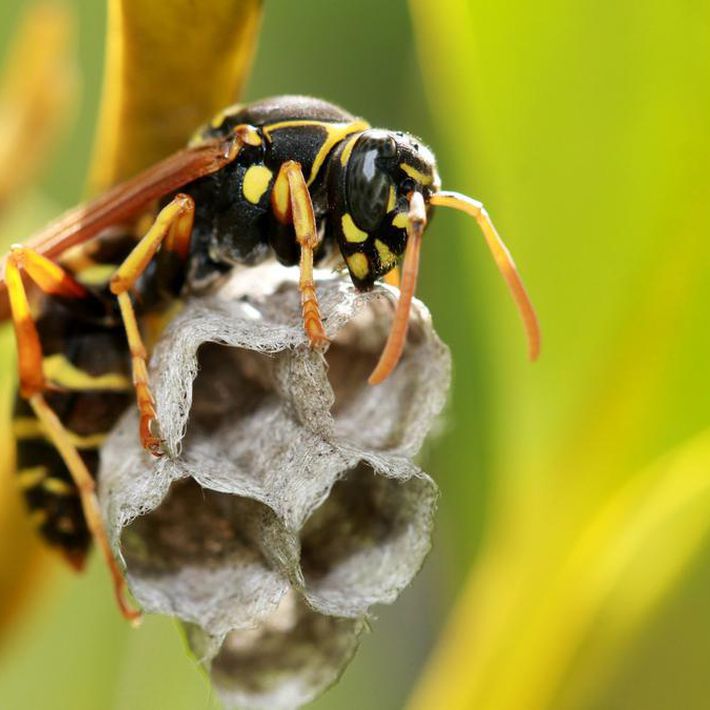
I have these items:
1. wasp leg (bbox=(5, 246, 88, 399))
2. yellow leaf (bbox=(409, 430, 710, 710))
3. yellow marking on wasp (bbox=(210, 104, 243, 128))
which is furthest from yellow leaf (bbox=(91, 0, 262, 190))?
yellow leaf (bbox=(409, 430, 710, 710))

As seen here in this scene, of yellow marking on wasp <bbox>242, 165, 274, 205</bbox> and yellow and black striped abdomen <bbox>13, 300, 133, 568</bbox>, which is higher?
yellow marking on wasp <bbox>242, 165, 274, 205</bbox>

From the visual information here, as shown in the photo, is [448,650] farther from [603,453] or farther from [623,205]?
[623,205]

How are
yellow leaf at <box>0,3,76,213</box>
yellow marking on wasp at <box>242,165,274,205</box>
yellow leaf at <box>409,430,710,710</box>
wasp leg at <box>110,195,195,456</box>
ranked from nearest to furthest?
yellow leaf at <box>409,430,710,710</box>, wasp leg at <box>110,195,195,456</box>, yellow marking on wasp at <box>242,165,274,205</box>, yellow leaf at <box>0,3,76,213</box>

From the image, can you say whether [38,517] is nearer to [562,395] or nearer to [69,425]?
A: [69,425]

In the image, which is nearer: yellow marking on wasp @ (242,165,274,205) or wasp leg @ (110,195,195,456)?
wasp leg @ (110,195,195,456)

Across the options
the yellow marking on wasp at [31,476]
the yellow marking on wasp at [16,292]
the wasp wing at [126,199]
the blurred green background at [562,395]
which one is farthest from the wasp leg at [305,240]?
the yellow marking on wasp at [31,476]

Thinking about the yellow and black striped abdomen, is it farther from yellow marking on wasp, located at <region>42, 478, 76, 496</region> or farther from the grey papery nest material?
the grey papery nest material

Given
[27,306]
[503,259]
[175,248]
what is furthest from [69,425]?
[503,259]

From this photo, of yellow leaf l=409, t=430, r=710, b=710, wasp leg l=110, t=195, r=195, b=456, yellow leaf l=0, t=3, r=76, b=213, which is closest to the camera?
yellow leaf l=409, t=430, r=710, b=710
